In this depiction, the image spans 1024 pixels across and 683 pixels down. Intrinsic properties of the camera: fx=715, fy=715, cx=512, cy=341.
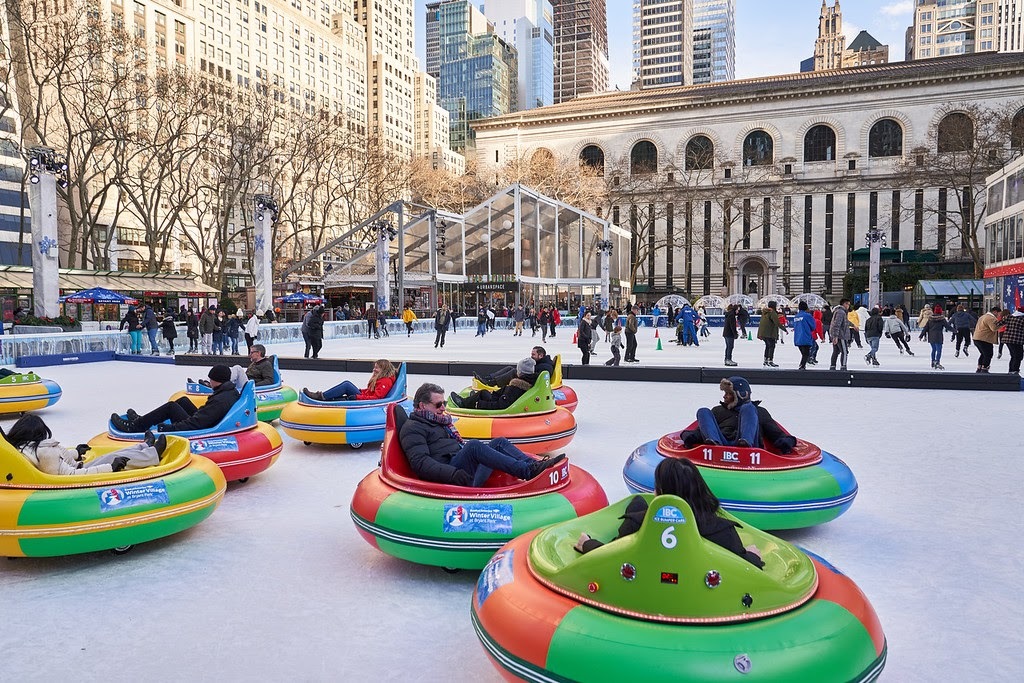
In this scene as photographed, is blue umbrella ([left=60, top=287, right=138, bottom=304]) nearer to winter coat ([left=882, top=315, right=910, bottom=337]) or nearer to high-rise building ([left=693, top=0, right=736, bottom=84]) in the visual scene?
winter coat ([left=882, top=315, right=910, bottom=337])

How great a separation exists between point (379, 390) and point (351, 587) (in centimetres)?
454

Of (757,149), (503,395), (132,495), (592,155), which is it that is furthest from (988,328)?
(592,155)

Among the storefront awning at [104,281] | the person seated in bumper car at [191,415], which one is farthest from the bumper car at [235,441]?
the storefront awning at [104,281]

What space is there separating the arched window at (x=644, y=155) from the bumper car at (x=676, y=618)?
72.1 m

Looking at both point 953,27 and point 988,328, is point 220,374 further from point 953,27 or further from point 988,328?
point 953,27

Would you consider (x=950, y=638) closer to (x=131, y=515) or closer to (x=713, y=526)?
(x=713, y=526)

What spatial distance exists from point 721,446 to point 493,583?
279 cm

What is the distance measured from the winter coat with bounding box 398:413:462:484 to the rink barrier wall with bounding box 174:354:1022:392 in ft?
29.2

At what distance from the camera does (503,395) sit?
830 cm

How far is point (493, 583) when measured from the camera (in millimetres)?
3338

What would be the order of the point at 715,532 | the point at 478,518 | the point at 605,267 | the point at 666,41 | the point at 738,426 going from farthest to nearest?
the point at 666,41 → the point at 605,267 → the point at 738,426 → the point at 478,518 → the point at 715,532

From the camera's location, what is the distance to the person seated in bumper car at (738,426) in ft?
18.6

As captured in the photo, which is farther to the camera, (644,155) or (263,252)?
(644,155)

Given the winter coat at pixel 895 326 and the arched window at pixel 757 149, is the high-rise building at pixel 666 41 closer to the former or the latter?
the arched window at pixel 757 149
